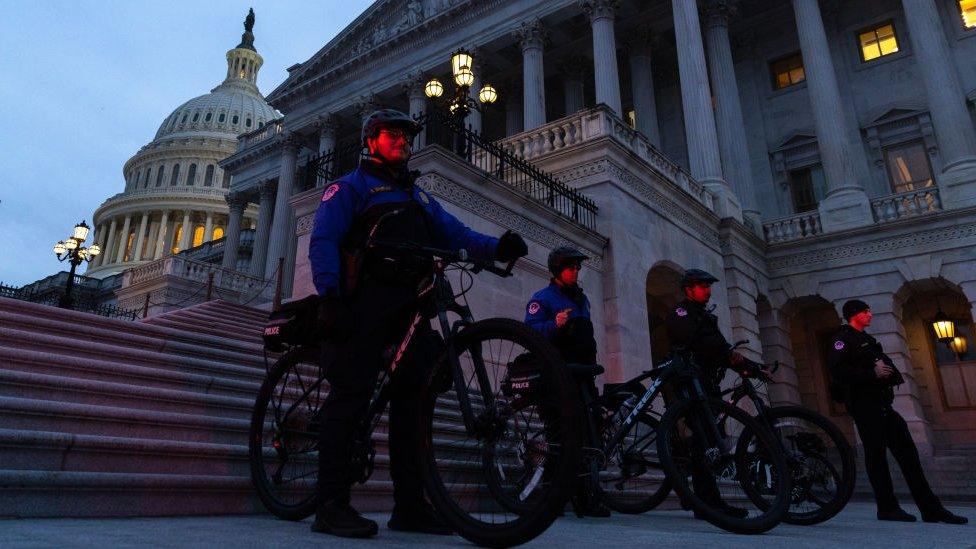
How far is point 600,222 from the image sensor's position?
14.9 metres

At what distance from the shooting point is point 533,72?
27031 mm

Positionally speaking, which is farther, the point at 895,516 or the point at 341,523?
the point at 895,516

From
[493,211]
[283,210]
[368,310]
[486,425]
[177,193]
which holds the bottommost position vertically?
[486,425]

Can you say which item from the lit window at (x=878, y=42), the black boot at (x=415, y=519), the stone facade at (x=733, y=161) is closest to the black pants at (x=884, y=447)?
the black boot at (x=415, y=519)

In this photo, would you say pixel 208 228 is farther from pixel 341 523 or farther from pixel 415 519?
pixel 341 523

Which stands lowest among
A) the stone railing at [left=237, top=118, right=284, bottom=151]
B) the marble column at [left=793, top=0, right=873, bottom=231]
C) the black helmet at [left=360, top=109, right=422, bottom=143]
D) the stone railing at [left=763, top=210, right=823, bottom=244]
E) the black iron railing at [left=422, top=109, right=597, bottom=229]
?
the black helmet at [left=360, top=109, right=422, bottom=143]

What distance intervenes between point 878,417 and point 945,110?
1949 centimetres

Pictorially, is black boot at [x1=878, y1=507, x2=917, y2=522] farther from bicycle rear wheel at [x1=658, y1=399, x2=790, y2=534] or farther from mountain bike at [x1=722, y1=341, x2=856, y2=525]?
bicycle rear wheel at [x1=658, y1=399, x2=790, y2=534]

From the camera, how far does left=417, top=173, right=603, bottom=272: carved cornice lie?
1098 cm

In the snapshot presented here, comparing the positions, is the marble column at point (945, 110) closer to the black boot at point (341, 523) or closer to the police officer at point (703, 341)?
the police officer at point (703, 341)

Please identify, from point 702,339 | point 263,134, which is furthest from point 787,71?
point 263,134

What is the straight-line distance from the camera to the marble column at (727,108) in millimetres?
24922

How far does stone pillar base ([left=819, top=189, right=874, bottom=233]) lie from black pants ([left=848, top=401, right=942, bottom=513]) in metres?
16.7

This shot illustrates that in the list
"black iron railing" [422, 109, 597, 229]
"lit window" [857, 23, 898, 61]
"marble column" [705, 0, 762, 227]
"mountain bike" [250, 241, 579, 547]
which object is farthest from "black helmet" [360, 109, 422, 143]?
"lit window" [857, 23, 898, 61]
